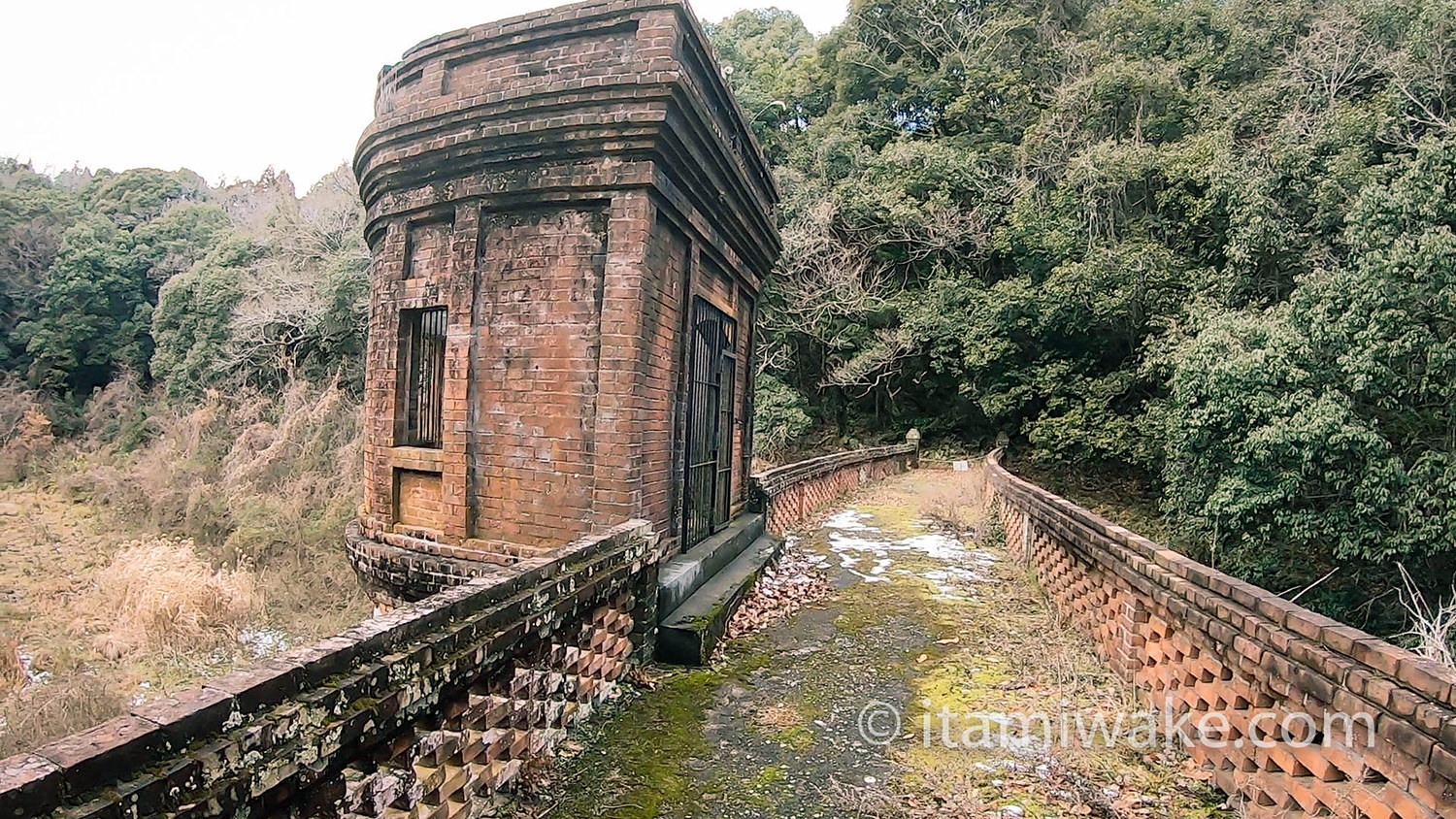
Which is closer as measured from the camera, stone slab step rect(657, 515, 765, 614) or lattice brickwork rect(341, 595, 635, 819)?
lattice brickwork rect(341, 595, 635, 819)

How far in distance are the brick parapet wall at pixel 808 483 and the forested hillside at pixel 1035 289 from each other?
5177 millimetres

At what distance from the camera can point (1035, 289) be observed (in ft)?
70.1

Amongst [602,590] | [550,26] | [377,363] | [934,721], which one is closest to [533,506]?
[602,590]

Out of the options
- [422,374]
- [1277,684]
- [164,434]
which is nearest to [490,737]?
[1277,684]

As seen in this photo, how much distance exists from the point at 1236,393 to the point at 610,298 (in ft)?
35.4

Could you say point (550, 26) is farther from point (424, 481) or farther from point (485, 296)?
point (424, 481)

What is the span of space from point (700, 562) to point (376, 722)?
3855 mm

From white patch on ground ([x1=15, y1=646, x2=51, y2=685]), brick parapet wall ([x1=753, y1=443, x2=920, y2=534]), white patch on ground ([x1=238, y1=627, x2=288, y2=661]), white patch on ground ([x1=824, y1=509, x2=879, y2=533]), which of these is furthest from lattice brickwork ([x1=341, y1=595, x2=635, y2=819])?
white patch on ground ([x1=15, y1=646, x2=51, y2=685])

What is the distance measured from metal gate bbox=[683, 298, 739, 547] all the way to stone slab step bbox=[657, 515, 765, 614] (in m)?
0.15

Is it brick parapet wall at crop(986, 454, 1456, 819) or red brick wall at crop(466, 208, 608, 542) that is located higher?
red brick wall at crop(466, 208, 608, 542)

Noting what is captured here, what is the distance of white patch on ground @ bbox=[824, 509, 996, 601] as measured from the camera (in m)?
7.75

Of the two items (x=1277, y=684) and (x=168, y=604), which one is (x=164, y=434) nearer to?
(x=168, y=604)

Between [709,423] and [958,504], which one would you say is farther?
[958,504]

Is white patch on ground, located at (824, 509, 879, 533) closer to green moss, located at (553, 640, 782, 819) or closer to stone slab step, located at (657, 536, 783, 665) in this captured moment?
stone slab step, located at (657, 536, 783, 665)
